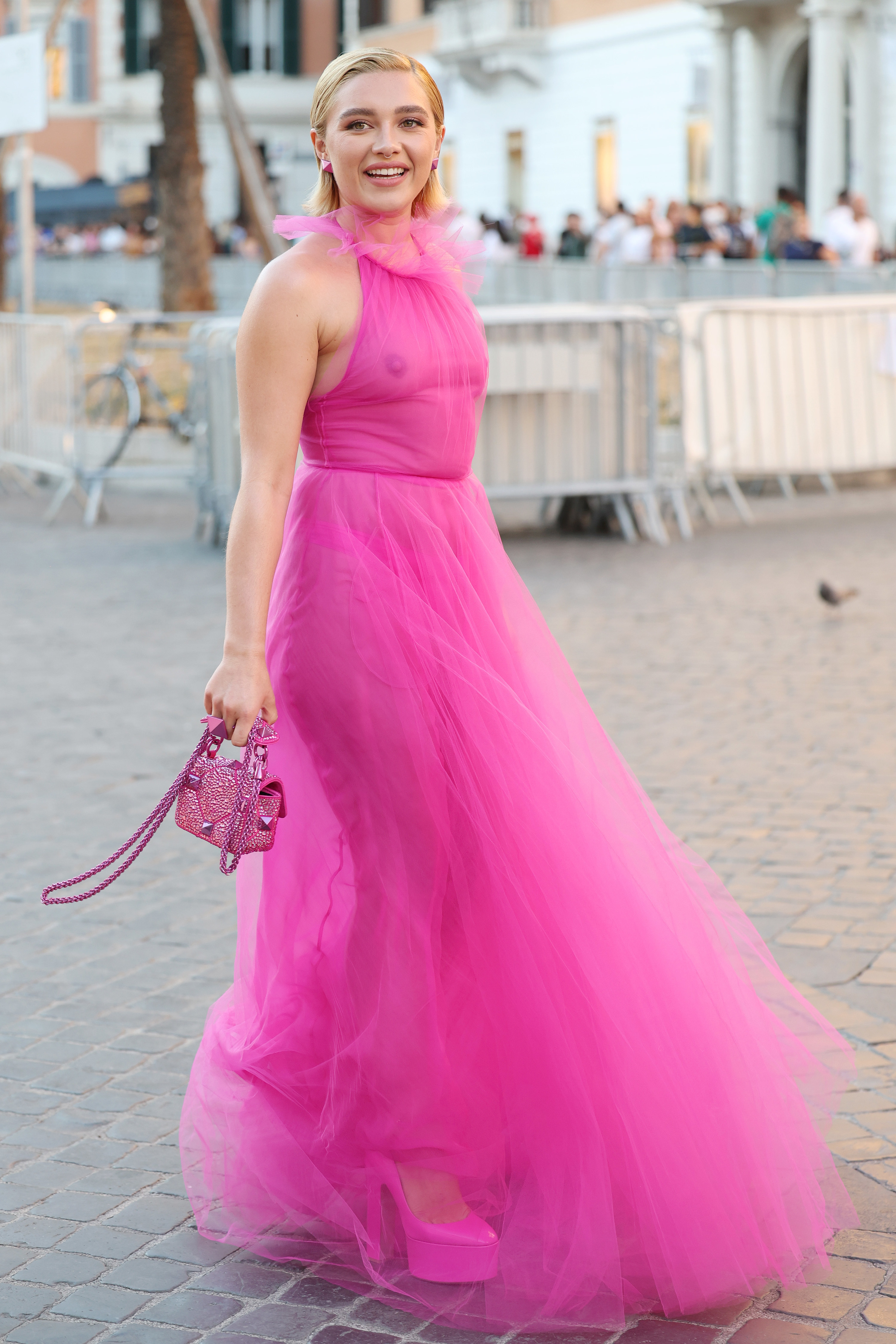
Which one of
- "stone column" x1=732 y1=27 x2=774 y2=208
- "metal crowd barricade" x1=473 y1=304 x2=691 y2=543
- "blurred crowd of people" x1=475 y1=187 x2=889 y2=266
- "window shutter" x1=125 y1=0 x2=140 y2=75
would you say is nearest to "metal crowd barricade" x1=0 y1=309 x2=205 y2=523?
"metal crowd barricade" x1=473 y1=304 x2=691 y2=543

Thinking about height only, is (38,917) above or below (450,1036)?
below

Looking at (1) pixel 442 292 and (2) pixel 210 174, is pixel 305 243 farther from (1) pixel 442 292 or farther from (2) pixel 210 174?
(2) pixel 210 174

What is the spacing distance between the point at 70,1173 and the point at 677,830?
99.6 inches

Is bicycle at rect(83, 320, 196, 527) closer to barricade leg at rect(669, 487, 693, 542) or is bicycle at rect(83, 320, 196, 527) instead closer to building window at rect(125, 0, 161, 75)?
barricade leg at rect(669, 487, 693, 542)

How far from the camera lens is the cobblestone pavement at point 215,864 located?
2.79 m

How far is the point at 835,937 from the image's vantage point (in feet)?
14.5

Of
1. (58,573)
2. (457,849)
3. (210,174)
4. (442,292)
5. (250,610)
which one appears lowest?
(58,573)

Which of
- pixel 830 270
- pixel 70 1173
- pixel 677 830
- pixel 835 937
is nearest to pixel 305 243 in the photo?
pixel 70 1173

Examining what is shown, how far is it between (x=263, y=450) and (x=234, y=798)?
1.69 ft

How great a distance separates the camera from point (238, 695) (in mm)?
2689

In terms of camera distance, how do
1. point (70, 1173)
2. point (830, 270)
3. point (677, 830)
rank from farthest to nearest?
point (830, 270) < point (677, 830) < point (70, 1173)

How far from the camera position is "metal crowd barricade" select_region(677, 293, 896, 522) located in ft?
40.5

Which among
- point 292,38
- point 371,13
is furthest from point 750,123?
point 292,38

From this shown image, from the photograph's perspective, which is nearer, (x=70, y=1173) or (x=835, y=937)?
(x=70, y=1173)
